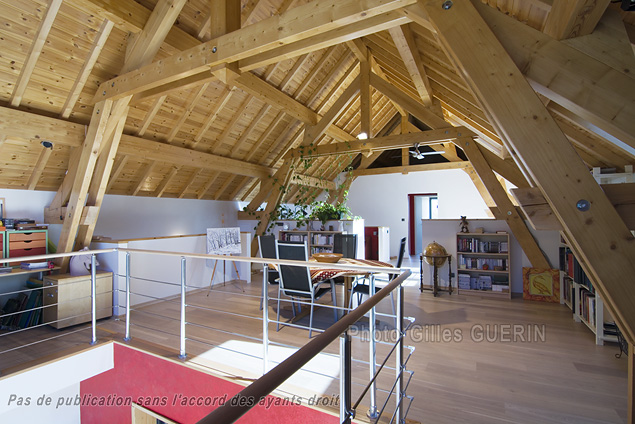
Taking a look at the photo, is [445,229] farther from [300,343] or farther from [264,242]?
[300,343]

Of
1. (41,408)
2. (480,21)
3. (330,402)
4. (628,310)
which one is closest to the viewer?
(628,310)

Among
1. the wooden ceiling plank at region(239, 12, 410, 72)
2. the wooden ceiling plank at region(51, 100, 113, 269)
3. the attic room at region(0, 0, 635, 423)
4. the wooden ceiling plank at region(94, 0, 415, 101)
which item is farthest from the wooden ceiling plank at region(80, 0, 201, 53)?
the wooden ceiling plank at region(239, 12, 410, 72)

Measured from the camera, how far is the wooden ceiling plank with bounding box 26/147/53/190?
14.3ft

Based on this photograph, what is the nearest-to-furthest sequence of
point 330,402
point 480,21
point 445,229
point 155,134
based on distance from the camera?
point 480,21 → point 330,402 → point 155,134 → point 445,229

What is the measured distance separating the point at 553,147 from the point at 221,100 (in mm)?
5081

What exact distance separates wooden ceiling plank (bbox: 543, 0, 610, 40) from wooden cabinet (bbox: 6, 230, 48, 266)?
17.6 feet

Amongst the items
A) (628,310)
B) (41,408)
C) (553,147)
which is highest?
(553,147)

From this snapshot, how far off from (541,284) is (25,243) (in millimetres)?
7038

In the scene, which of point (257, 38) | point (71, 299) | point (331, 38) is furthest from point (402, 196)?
point (71, 299)

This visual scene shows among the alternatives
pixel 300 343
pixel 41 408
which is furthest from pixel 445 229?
pixel 41 408

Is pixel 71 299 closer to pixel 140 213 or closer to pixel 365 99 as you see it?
pixel 140 213

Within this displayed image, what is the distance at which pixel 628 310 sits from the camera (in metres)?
1.47

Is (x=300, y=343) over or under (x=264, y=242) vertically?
under

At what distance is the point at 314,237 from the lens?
705 centimetres
